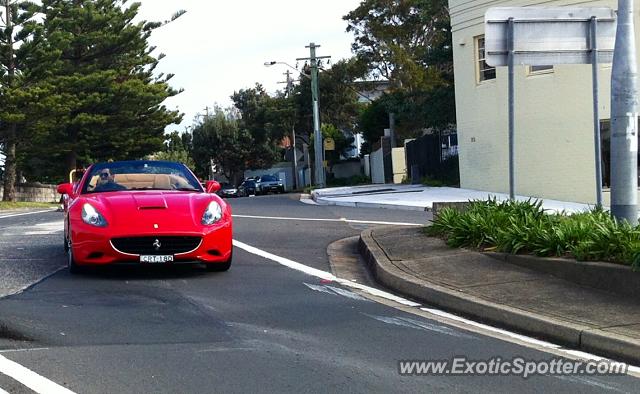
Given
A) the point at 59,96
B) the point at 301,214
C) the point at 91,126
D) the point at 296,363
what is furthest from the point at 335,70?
the point at 296,363

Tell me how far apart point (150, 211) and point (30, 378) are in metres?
3.69

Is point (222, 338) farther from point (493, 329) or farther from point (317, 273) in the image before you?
point (317, 273)

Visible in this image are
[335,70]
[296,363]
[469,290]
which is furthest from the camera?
[335,70]

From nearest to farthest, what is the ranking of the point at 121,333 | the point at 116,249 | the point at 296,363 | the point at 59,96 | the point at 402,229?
the point at 296,363 → the point at 121,333 → the point at 116,249 → the point at 402,229 → the point at 59,96

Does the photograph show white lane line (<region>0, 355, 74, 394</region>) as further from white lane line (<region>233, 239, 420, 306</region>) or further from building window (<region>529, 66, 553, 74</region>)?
building window (<region>529, 66, 553, 74</region>)

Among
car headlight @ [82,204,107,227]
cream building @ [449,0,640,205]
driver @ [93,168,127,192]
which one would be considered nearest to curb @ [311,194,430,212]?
cream building @ [449,0,640,205]

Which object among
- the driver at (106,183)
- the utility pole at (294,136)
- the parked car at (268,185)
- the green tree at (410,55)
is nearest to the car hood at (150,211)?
the driver at (106,183)

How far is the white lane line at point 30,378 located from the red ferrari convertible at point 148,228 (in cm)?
302

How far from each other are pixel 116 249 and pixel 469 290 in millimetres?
3644

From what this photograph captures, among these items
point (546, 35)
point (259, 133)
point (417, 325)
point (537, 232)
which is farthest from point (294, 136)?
point (417, 325)

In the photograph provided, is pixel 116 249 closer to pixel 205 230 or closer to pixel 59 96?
pixel 205 230

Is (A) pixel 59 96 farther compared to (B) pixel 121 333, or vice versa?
(A) pixel 59 96

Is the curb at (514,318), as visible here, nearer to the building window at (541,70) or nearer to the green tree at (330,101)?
the building window at (541,70)

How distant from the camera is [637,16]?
20250 millimetres
